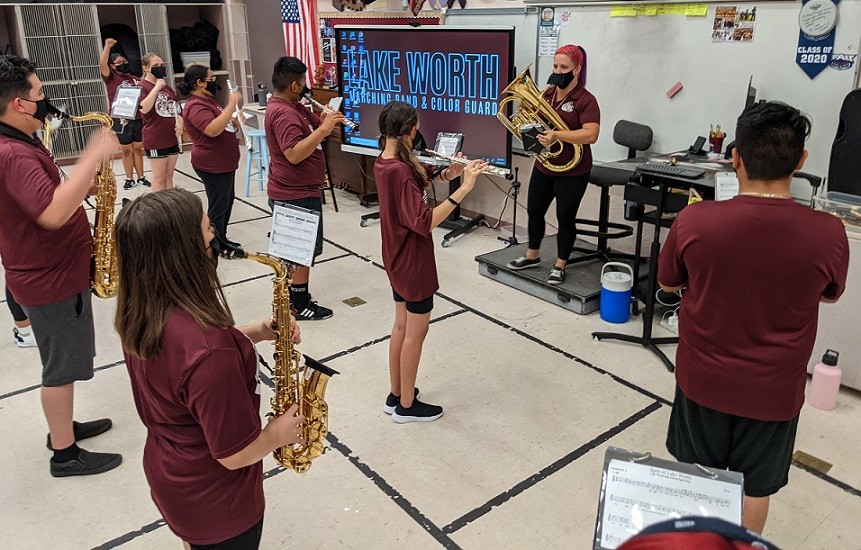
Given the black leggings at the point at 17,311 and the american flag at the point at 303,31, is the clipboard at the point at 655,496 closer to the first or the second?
the black leggings at the point at 17,311

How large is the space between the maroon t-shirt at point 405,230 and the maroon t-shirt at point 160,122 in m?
4.46

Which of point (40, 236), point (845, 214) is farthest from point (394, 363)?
point (845, 214)

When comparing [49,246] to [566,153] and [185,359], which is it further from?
[566,153]

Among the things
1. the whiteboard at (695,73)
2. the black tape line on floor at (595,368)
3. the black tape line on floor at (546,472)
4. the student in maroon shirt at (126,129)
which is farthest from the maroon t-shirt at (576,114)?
the student in maroon shirt at (126,129)

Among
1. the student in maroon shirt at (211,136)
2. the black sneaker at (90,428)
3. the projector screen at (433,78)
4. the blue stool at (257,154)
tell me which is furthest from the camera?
the blue stool at (257,154)

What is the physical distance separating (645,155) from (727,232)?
133 inches

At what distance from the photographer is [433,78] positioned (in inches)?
239

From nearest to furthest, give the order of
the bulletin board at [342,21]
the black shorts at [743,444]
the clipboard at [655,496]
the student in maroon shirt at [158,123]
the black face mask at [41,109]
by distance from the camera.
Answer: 1. the clipboard at [655,496]
2. the black shorts at [743,444]
3. the black face mask at [41,109]
4. the bulletin board at [342,21]
5. the student in maroon shirt at [158,123]

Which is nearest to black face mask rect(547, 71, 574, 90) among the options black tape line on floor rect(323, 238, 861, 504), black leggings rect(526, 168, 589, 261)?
black leggings rect(526, 168, 589, 261)

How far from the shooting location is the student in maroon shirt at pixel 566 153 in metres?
4.48

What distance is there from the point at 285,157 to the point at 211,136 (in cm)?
87

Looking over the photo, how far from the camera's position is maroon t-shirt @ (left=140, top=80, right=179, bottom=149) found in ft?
21.9

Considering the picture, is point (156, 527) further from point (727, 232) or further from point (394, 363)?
point (727, 232)

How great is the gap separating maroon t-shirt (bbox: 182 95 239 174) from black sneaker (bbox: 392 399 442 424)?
2.61 metres
